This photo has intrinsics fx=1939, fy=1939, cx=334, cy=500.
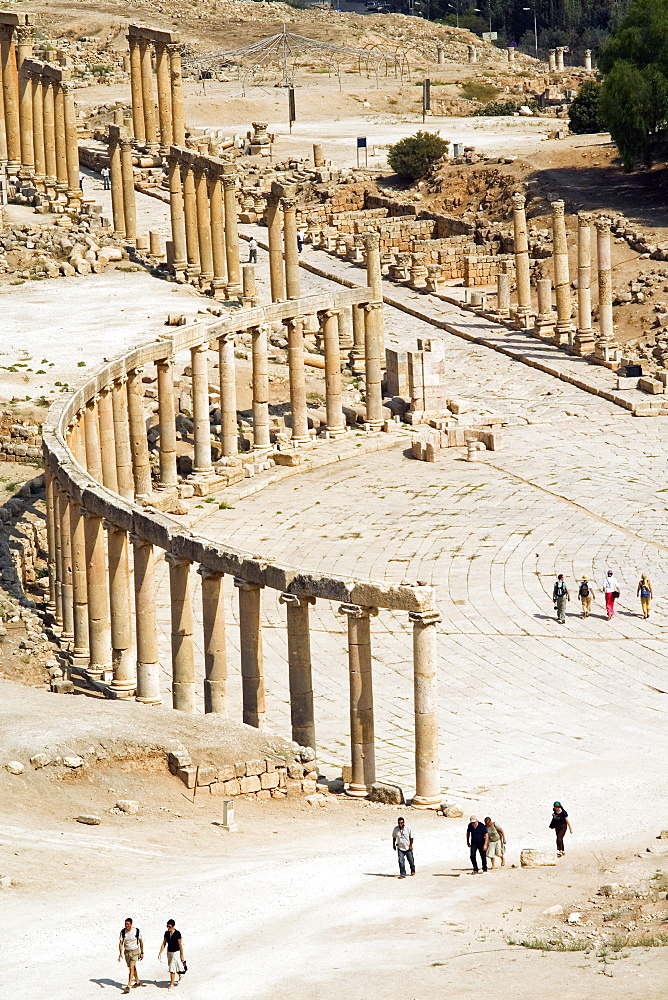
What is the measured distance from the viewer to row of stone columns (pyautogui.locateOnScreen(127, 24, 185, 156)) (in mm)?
81312

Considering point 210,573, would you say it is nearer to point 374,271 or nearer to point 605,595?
point 605,595

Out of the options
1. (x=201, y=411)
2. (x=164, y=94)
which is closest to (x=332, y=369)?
(x=201, y=411)

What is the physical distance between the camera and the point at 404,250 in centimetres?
7556

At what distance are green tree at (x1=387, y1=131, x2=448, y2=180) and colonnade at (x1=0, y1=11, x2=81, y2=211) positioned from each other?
15405 millimetres

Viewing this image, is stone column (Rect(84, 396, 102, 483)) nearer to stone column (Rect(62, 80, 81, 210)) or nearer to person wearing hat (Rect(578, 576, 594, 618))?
person wearing hat (Rect(578, 576, 594, 618))

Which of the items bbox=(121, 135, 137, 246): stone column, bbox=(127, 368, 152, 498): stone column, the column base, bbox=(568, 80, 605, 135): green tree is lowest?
the column base

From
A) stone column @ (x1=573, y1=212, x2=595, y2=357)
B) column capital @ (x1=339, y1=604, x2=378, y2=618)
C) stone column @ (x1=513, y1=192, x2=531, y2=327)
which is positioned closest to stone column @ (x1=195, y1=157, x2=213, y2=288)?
stone column @ (x1=513, y1=192, x2=531, y2=327)

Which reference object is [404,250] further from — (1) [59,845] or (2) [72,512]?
(1) [59,845]

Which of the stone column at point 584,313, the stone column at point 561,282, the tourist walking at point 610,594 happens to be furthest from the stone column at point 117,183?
the tourist walking at point 610,594

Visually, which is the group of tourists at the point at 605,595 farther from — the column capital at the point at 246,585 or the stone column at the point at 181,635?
the column capital at the point at 246,585

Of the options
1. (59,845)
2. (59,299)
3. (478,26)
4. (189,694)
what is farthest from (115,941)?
(478,26)

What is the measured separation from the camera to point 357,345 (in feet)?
192

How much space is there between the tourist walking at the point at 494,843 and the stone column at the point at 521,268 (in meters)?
38.7

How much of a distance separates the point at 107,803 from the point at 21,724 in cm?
194
